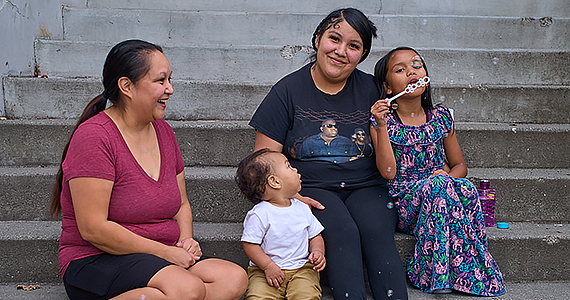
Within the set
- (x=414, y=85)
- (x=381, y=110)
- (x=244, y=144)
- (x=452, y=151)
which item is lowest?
(x=244, y=144)

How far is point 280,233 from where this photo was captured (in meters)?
2.08

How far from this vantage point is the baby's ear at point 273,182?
82.9 inches

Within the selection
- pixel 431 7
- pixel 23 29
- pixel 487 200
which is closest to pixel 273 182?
pixel 487 200

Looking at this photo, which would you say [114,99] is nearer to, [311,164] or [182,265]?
[182,265]

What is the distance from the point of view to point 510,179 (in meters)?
2.72

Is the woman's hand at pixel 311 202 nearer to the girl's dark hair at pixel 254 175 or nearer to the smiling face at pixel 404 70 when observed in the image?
the girl's dark hair at pixel 254 175

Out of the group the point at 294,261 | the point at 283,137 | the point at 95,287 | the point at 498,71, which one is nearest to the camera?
the point at 95,287

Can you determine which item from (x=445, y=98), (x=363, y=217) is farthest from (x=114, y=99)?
(x=445, y=98)

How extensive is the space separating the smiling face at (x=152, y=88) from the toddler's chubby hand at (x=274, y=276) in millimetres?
838

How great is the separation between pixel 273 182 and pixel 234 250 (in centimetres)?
53

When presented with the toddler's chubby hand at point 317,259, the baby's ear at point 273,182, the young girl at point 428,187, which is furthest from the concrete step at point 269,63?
the toddler's chubby hand at point 317,259

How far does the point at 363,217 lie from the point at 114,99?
126cm

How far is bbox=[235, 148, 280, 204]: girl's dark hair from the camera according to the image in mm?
2119

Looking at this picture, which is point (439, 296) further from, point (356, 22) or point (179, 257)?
point (356, 22)
